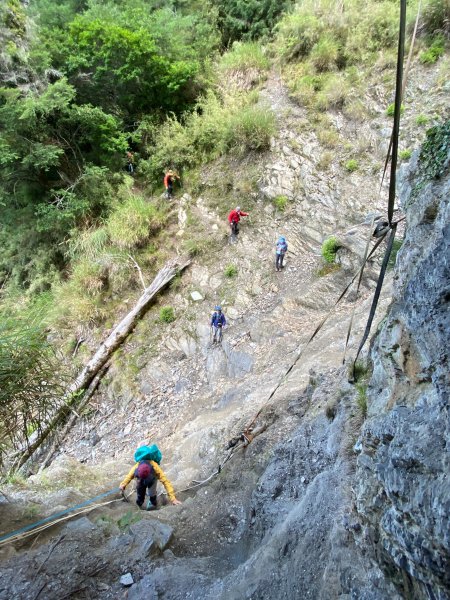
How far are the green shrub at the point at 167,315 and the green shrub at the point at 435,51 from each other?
1076cm

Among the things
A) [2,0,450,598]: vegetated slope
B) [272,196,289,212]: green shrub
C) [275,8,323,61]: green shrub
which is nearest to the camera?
[2,0,450,598]: vegetated slope

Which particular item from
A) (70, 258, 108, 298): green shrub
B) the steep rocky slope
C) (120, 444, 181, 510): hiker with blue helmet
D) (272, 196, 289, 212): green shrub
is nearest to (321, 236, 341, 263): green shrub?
the steep rocky slope

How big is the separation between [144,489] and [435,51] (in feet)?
45.0

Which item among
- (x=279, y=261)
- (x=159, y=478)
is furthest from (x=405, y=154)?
(x=159, y=478)

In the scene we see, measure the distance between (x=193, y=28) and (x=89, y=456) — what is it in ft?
52.2

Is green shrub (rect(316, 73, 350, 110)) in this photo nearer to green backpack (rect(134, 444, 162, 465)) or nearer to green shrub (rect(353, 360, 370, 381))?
green shrub (rect(353, 360, 370, 381))

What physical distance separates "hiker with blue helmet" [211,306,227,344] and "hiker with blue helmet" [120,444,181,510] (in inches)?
176

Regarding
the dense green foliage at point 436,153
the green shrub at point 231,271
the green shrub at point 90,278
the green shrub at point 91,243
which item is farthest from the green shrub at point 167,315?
the dense green foliage at point 436,153

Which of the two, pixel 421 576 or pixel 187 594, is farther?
pixel 187 594

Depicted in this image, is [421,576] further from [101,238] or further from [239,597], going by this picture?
[101,238]

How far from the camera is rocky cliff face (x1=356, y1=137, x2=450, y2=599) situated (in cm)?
188

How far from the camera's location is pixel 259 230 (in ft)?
37.2

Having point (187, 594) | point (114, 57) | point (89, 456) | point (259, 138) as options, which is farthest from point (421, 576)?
point (114, 57)

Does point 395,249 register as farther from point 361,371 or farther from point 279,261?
point 361,371
